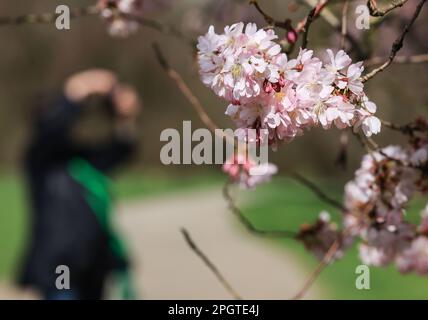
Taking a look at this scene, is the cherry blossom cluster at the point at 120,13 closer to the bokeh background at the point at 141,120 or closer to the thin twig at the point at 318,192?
the thin twig at the point at 318,192

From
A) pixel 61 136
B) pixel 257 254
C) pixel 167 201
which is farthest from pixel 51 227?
pixel 167 201

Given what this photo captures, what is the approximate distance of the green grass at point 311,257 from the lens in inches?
342

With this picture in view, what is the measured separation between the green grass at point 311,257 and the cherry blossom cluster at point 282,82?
26.3 inches

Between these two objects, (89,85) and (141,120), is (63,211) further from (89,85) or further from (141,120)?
(141,120)

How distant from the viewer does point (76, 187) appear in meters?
5.86

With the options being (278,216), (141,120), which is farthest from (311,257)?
(141,120)

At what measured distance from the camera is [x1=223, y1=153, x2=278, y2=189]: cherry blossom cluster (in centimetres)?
251

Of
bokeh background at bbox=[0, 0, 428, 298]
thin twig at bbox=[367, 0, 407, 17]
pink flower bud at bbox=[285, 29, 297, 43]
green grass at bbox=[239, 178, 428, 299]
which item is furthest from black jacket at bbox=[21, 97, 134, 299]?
bokeh background at bbox=[0, 0, 428, 298]

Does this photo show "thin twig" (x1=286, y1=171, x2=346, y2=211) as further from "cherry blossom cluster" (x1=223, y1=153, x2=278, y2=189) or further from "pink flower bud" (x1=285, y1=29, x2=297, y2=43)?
"pink flower bud" (x1=285, y1=29, x2=297, y2=43)

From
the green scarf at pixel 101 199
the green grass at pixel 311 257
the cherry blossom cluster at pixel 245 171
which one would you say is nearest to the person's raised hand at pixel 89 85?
the green scarf at pixel 101 199

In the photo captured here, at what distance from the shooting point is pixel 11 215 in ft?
54.1

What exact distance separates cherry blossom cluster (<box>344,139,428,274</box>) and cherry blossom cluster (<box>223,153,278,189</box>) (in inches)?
9.9

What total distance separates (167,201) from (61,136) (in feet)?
39.8

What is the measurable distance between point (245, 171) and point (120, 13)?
2.02 feet
